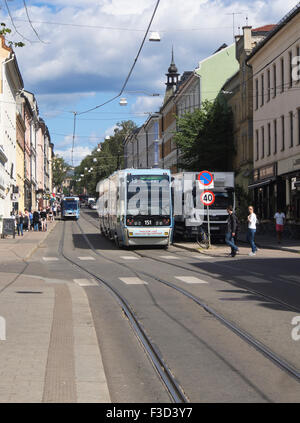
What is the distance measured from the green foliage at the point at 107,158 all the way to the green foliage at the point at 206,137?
183 feet

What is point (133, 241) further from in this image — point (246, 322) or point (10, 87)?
point (10, 87)

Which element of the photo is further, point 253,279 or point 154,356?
point 253,279

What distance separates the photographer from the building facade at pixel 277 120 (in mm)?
40656

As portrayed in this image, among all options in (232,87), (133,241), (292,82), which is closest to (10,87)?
(232,87)

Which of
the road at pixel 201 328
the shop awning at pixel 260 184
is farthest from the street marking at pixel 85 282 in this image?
the shop awning at pixel 260 184

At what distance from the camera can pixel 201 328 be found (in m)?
10.1

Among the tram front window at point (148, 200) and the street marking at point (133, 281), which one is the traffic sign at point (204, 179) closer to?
the tram front window at point (148, 200)

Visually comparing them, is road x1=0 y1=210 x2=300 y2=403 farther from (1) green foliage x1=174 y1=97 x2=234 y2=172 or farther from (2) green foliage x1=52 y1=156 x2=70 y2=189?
(2) green foliage x1=52 y1=156 x2=70 y2=189

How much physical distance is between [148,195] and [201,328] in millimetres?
20295

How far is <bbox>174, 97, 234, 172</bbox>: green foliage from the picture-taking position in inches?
2222

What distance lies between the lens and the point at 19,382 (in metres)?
6.56

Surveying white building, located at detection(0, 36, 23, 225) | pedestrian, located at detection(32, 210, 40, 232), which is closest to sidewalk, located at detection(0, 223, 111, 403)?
white building, located at detection(0, 36, 23, 225)

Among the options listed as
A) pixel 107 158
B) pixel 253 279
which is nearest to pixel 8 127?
pixel 253 279

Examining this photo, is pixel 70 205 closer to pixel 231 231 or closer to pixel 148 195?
pixel 148 195
